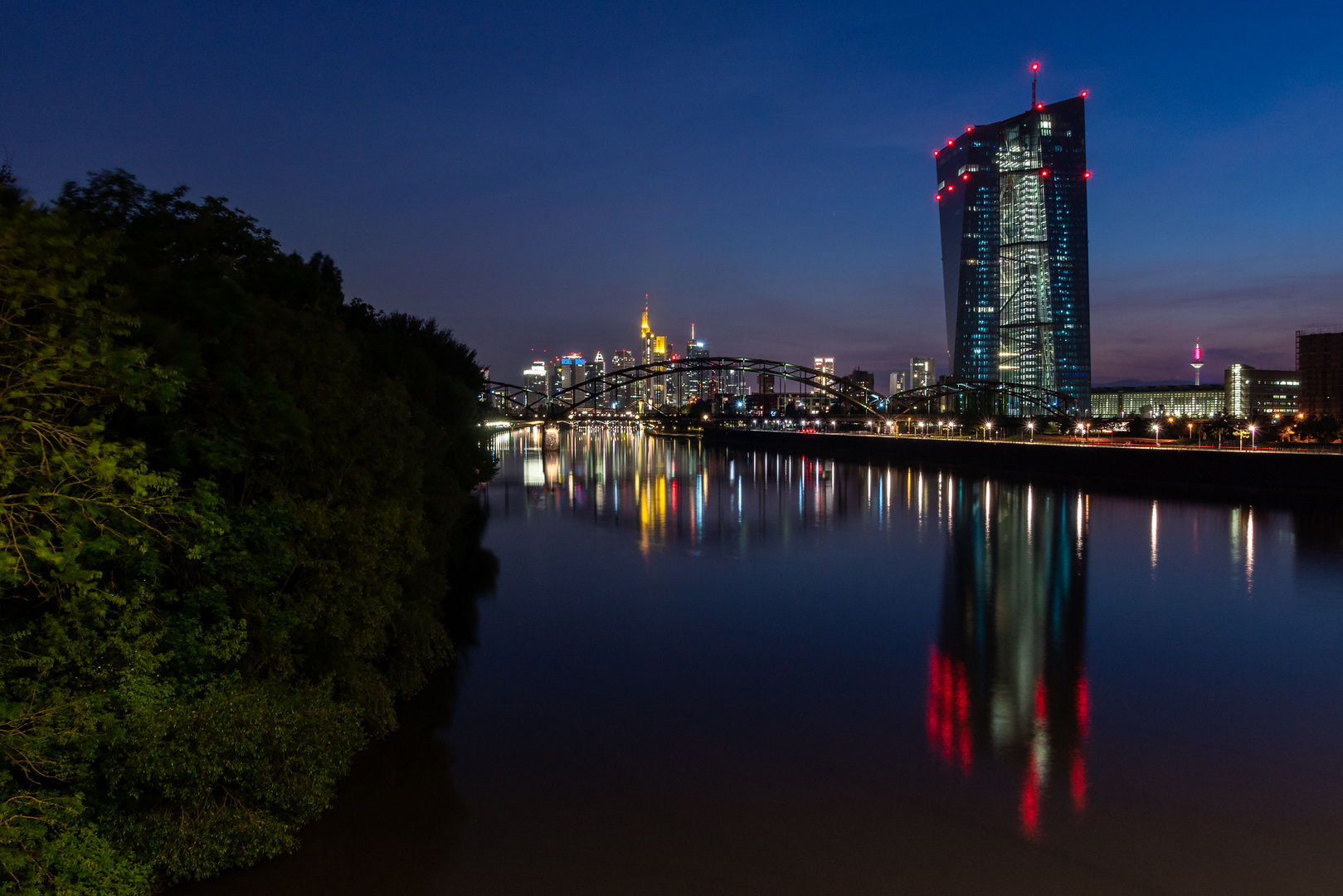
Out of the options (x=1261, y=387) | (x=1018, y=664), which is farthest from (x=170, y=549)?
(x=1261, y=387)

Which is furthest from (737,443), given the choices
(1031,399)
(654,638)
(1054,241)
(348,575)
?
(348,575)

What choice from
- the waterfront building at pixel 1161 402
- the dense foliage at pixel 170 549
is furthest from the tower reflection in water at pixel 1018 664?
the waterfront building at pixel 1161 402

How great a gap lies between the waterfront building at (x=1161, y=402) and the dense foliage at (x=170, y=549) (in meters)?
135

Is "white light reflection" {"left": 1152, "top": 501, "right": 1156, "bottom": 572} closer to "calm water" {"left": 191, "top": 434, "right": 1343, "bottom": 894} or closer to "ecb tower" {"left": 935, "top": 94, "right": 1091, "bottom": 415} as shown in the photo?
"calm water" {"left": 191, "top": 434, "right": 1343, "bottom": 894}

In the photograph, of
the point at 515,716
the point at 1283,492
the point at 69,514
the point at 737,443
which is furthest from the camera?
the point at 737,443

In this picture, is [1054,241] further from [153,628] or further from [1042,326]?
[153,628]

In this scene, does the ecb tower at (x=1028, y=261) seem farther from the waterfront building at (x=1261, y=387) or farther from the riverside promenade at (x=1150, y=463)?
the riverside promenade at (x=1150, y=463)

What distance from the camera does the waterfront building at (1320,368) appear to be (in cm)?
11256

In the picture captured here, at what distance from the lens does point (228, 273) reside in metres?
8.98

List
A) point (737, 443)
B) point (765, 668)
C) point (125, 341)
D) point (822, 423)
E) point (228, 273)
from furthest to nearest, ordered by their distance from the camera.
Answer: point (822, 423) → point (737, 443) → point (765, 668) → point (228, 273) → point (125, 341)

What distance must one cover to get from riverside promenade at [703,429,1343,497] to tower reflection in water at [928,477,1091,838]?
1699 cm

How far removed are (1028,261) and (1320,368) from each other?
131ft

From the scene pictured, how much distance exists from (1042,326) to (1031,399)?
12774mm

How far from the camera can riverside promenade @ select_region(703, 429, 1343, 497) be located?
3879 cm
